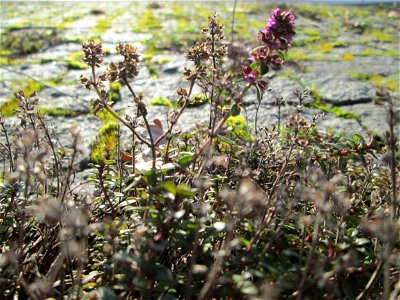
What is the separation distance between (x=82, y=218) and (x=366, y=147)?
48.3 inches

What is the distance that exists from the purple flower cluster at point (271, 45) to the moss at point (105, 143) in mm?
1150

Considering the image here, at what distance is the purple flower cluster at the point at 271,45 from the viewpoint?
5.25 ft

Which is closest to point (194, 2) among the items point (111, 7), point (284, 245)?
point (111, 7)

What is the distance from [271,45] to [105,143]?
1.58 m

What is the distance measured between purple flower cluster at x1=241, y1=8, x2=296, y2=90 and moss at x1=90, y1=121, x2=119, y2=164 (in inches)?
45.3

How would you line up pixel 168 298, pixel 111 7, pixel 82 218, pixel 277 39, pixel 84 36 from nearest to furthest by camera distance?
1. pixel 82 218
2. pixel 168 298
3. pixel 277 39
4. pixel 84 36
5. pixel 111 7

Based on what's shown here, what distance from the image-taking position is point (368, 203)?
2.17 m

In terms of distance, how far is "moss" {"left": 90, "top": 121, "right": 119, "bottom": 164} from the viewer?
104 inches

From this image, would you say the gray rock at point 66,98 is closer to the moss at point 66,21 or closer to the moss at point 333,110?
the moss at point 333,110

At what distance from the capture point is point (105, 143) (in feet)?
9.59

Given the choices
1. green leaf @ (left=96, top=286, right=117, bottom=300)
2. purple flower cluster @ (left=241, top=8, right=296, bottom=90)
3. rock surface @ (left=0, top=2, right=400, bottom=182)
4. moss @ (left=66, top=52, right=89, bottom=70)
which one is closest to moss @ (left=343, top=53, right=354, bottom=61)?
rock surface @ (left=0, top=2, right=400, bottom=182)

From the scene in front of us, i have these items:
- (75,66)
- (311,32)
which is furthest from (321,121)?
(311,32)

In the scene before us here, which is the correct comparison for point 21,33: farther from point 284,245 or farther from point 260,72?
point 284,245

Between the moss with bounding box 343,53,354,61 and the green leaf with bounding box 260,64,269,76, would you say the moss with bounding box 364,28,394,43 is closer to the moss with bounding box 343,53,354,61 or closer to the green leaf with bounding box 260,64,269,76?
the moss with bounding box 343,53,354,61
